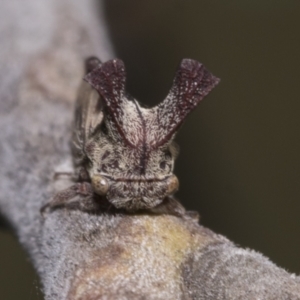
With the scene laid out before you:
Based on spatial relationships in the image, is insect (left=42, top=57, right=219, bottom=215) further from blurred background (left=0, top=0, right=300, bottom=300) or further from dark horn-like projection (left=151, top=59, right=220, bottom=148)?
blurred background (left=0, top=0, right=300, bottom=300)

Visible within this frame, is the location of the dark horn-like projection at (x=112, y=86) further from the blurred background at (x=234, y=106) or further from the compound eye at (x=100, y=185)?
the blurred background at (x=234, y=106)

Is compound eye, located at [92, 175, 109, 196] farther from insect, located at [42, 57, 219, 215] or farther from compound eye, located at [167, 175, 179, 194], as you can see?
compound eye, located at [167, 175, 179, 194]

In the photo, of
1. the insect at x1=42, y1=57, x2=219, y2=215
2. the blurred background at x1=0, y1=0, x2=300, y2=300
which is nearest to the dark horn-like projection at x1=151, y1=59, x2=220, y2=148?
the insect at x1=42, y1=57, x2=219, y2=215

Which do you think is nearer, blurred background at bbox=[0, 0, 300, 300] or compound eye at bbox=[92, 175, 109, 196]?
compound eye at bbox=[92, 175, 109, 196]

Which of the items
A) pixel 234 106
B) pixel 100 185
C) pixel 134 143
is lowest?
pixel 234 106

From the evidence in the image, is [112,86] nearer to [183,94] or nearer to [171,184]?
[183,94]

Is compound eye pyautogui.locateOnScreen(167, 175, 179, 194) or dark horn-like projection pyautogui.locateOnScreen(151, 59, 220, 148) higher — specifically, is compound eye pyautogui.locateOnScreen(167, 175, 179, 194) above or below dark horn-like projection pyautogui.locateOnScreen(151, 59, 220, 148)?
below

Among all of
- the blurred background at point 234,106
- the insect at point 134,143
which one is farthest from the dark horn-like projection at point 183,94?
the blurred background at point 234,106

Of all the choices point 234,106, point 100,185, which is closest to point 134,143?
point 100,185
